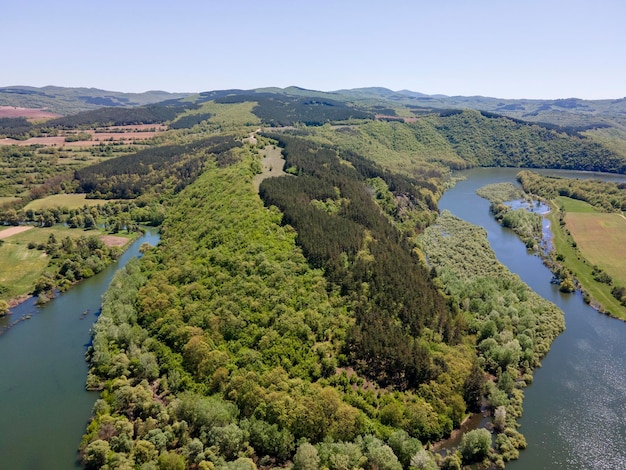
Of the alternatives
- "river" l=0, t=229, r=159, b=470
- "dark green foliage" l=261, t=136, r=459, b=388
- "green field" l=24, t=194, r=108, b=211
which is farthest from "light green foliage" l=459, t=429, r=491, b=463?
"green field" l=24, t=194, r=108, b=211

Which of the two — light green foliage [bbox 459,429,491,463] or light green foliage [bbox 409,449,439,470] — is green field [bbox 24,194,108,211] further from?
light green foliage [bbox 459,429,491,463]

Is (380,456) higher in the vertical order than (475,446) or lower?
higher

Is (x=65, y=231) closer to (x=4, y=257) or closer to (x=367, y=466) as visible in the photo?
(x=4, y=257)

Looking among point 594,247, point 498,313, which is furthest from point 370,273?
point 594,247

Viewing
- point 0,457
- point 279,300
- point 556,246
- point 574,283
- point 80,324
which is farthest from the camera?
point 556,246

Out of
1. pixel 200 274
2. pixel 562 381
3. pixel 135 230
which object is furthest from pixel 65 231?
pixel 562 381

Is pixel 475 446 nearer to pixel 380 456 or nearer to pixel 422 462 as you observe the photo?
pixel 422 462
